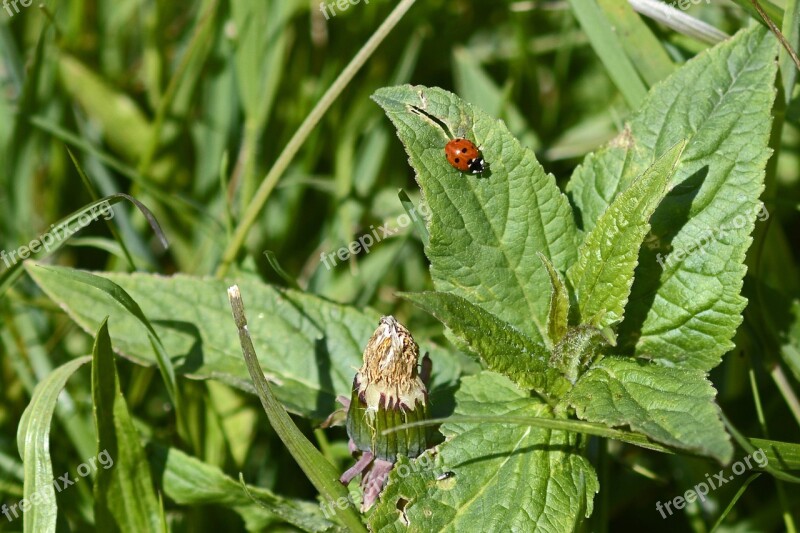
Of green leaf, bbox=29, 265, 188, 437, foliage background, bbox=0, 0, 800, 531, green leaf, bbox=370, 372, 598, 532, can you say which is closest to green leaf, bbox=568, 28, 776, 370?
green leaf, bbox=370, 372, 598, 532

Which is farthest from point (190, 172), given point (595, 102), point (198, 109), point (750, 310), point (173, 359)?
point (750, 310)

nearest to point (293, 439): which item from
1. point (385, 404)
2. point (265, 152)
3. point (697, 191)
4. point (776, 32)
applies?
point (385, 404)

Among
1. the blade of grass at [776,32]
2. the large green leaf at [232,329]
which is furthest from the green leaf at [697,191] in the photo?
the large green leaf at [232,329]

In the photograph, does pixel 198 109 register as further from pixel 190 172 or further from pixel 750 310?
pixel 750 310

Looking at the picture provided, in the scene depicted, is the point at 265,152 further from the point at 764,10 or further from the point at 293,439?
the point at 764,10

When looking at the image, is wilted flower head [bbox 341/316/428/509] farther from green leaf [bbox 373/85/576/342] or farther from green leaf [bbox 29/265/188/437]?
green leaf [bbox 29/265/188/437]

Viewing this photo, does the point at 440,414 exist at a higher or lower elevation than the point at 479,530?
higher
